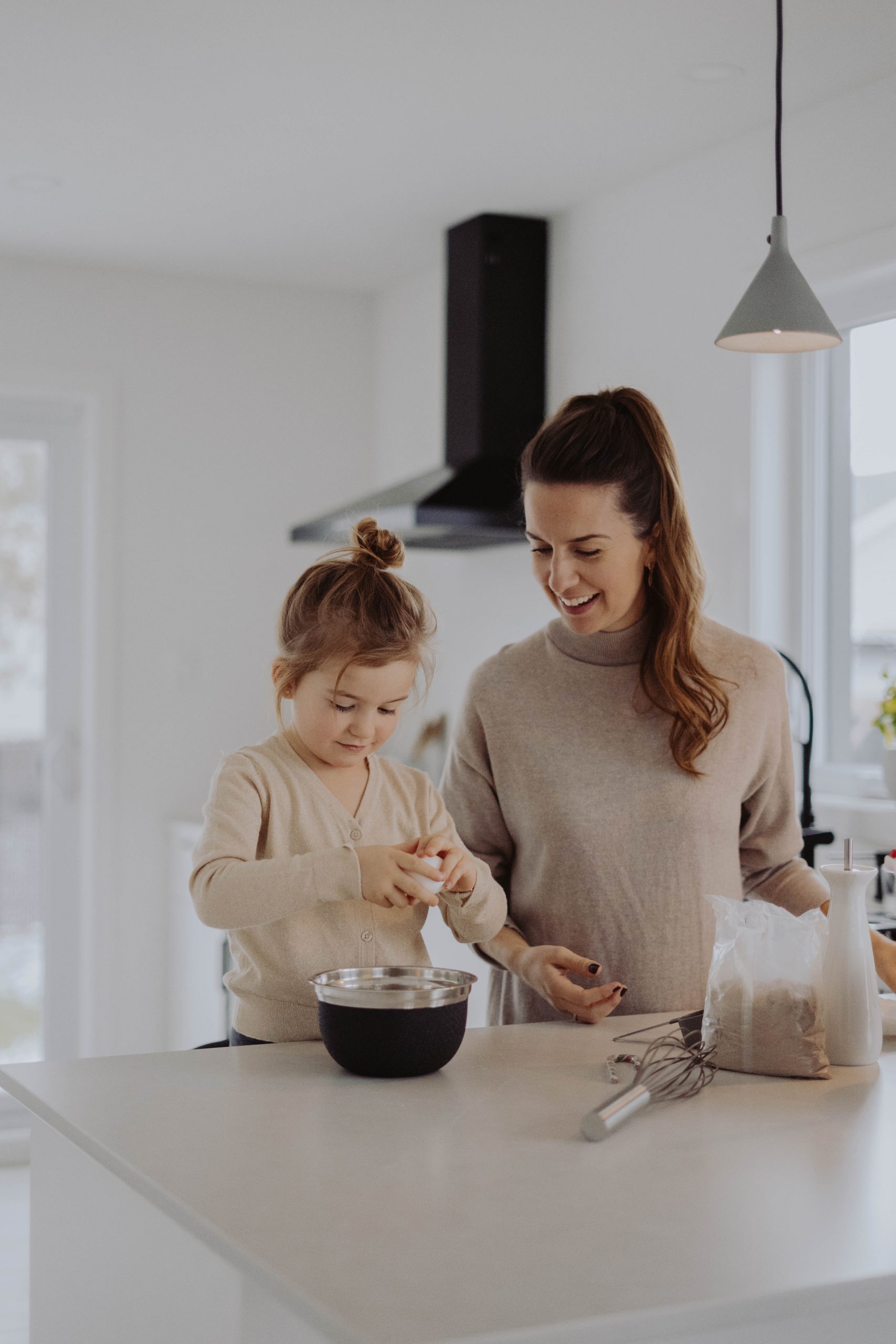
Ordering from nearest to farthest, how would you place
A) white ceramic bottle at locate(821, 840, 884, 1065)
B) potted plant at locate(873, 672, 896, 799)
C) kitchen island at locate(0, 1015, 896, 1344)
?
kitchen island at locate(0, 1015, 896, 1344), white ceramic bottle at locate(821, 840, 884, 1065), potted plant at locate(873, 672, 896, 799)

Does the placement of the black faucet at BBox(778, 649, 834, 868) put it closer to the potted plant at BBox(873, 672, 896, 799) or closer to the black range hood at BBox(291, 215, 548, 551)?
the potted plant at BBox(873, 672, 896, 799)

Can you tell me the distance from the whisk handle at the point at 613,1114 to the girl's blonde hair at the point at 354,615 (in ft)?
1.70

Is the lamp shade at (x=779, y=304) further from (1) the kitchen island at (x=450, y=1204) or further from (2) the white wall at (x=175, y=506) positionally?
(2) the white wall at (x=175, y=506)

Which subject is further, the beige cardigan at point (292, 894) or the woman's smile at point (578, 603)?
the woman's smile at point (578, 603)

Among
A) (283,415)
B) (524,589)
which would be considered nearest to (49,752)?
(283,415)

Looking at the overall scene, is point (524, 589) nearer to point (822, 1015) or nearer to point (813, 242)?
point (813, 242)

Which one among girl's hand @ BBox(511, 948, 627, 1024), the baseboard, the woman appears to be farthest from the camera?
the baseboard

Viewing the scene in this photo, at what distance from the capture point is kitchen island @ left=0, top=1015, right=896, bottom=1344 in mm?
776

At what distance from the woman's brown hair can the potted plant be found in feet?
3.28

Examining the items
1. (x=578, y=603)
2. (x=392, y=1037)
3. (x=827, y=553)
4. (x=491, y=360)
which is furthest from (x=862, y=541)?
(x=392, y=1037)

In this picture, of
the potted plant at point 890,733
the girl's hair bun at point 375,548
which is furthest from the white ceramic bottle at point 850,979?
the potted plant at point 890,733

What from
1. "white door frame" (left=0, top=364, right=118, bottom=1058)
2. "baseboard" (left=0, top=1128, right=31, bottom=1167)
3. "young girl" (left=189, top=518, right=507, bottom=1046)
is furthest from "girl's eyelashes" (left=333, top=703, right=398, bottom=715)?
"baseboard" (left=0, top=1128, right=31, bottom=1167)

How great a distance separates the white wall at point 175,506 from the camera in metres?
3.99

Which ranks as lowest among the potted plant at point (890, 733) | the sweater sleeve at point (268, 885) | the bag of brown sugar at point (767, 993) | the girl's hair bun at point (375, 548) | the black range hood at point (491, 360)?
the bag of brown sugar at point (767, 993)
